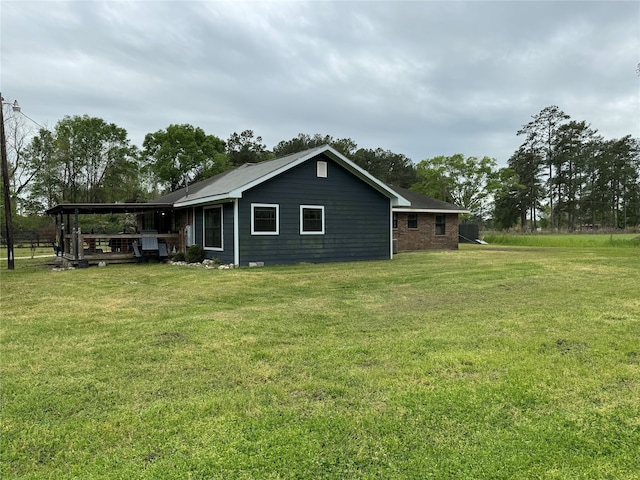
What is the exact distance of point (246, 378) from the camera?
339 cm

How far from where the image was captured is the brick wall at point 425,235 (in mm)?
20875

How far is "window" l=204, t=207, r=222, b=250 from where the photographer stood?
1370 centimetres

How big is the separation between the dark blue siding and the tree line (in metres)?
20.9

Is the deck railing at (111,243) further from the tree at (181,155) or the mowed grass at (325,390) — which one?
the tree at (181,155)

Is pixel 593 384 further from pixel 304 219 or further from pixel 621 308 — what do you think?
pixel 304 219

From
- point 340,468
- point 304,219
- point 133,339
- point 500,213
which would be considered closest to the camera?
point 340,468

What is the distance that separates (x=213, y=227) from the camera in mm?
14148

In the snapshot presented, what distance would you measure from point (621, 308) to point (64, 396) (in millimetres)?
6522

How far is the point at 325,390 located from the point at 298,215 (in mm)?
10849

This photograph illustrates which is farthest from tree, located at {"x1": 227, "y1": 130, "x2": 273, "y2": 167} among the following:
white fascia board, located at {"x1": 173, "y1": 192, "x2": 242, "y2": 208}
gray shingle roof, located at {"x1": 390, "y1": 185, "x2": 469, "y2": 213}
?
white fascia board, located at {"x1": 173, "y1": 192, "x2": 242, "y2": 208}

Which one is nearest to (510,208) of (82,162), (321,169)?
(321,169)

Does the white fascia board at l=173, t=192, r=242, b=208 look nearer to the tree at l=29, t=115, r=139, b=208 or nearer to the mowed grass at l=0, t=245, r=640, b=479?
the mowed grass at l=0, t=245, r=640, b=479

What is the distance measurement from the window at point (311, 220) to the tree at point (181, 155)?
2712 centimetres

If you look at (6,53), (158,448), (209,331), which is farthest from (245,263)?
(6,53)
